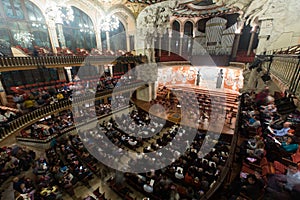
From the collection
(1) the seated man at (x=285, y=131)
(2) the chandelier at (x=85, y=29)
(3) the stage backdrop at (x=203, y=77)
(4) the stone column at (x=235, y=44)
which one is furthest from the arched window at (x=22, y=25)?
(4) the stone column at (x=235, y=44)

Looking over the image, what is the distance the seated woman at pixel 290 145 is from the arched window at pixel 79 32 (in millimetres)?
→ 14514

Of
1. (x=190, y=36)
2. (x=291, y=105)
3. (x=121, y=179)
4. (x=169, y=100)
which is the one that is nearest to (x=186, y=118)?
(x=169, y=100)

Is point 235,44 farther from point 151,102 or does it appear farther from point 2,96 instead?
point 2,96

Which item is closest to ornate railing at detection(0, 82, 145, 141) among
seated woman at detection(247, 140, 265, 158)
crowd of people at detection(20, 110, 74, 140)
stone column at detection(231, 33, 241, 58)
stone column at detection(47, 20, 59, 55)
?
crowd of people at detection(20, 110, 74, 140)

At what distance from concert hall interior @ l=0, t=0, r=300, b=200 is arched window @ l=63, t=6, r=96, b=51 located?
0.08m

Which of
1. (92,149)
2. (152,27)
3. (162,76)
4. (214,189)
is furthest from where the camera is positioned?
(162,76)

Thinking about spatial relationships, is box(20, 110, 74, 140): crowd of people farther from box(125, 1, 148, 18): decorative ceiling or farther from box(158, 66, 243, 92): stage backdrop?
box(158, 66, 243, 92): stage backdrop

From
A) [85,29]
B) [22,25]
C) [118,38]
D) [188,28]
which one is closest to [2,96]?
[22,25]

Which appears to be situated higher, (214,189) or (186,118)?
(214,189)

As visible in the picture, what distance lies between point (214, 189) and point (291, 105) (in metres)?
2.64

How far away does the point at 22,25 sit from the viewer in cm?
963

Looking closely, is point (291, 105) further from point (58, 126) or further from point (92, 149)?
point (58, 126)

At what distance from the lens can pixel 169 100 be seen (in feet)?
48.1

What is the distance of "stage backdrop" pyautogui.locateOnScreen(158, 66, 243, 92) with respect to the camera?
14062 mm
